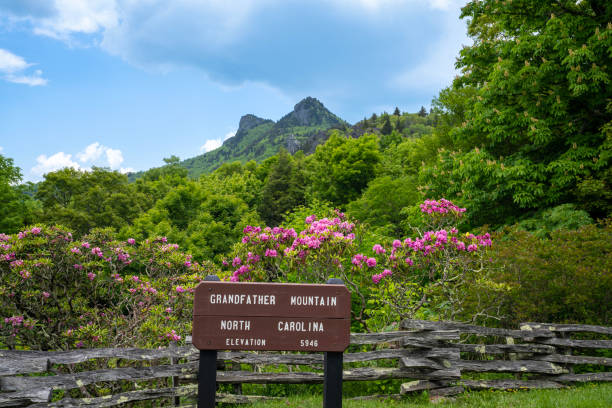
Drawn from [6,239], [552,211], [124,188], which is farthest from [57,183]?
[552,211]

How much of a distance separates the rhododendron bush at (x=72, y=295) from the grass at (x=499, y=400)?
3253mm

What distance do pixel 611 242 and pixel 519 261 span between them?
2.26 m

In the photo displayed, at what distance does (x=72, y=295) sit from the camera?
29.7ft

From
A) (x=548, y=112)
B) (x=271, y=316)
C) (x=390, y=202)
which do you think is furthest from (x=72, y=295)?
(x=390, y=202)

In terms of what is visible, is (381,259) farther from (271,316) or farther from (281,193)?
(281,193)

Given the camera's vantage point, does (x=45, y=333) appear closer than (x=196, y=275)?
Yes

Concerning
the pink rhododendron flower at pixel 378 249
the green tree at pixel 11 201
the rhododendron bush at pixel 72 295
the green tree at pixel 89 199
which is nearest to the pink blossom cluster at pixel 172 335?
the rhododendron bush at pixel 72 295

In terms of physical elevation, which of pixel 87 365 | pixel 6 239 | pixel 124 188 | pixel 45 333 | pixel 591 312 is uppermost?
pixel 124 188

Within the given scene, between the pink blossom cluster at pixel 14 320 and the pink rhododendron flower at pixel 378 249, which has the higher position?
the pink rhododendron flower at pixel 378 249

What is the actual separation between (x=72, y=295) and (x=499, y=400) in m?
8.74

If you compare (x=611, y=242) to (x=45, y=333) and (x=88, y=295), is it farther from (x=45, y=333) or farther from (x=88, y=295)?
(x=45, y=333)

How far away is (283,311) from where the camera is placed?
3.96 metres

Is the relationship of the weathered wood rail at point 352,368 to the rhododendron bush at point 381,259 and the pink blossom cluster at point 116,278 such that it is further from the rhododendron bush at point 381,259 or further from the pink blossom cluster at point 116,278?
the pink blossom cluster at point 116,278

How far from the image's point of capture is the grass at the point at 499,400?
580cm
